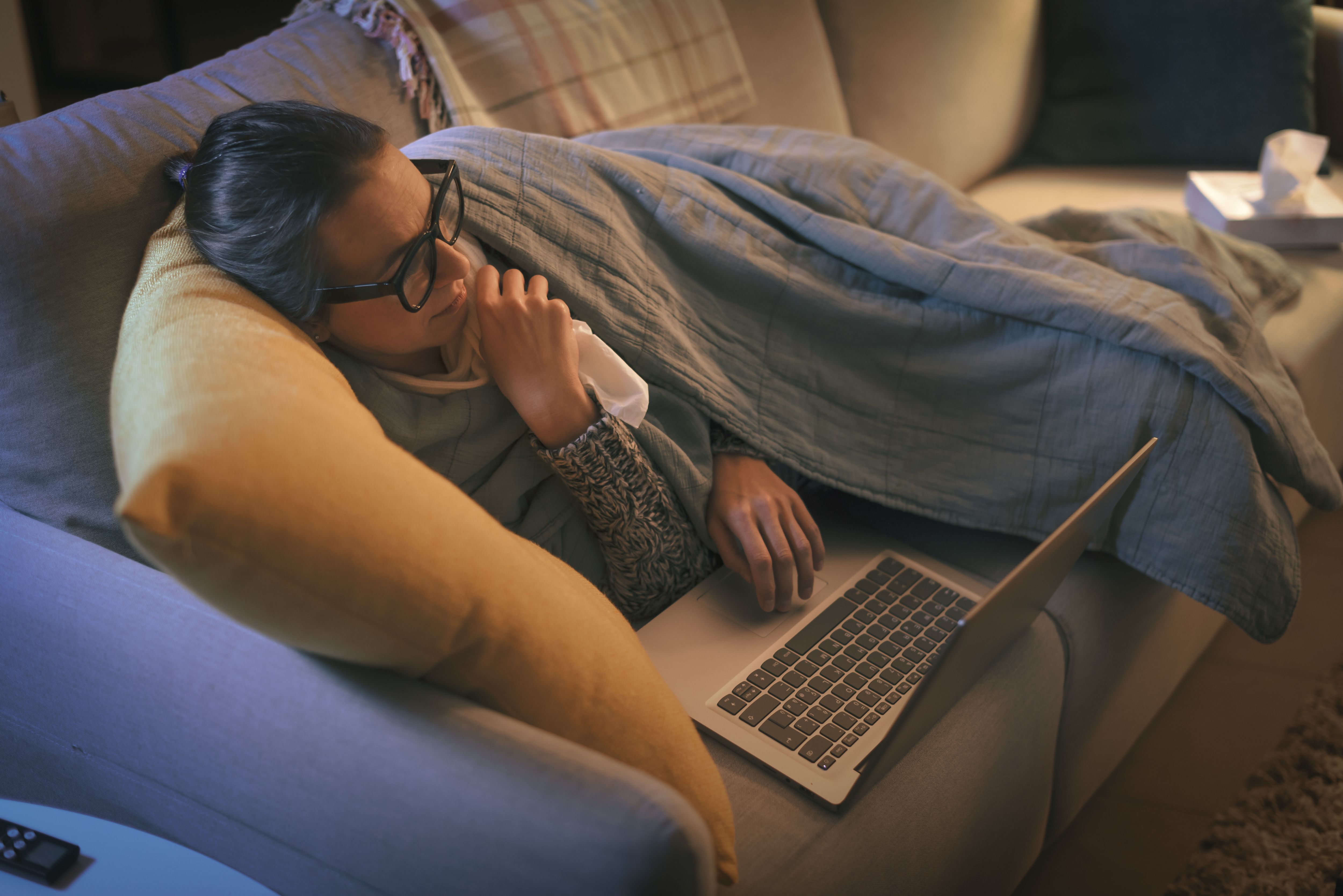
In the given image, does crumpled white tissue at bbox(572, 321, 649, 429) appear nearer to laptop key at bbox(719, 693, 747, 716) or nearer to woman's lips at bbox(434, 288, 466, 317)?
woman's lips at bbox(434, 288, 466, 317)

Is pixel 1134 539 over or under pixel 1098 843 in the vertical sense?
over

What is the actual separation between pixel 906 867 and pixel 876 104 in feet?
5.29

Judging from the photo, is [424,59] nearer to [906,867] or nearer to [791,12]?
[791,12]

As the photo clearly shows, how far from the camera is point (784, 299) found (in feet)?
3.69

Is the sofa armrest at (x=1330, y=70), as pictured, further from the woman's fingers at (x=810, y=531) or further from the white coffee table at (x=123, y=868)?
the white coffee table at (x=123, y=868)

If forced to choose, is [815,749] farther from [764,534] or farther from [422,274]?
[422,274]

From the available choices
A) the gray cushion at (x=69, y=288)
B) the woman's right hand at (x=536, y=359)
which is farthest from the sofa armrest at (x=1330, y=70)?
the gray cushion at (x=69, y=288)

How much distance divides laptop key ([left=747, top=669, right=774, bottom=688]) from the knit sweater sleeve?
0.48 ft

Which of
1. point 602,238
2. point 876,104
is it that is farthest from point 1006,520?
point 876,104

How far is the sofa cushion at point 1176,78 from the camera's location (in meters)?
1.83

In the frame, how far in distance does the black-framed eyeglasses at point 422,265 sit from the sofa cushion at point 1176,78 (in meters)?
1.71

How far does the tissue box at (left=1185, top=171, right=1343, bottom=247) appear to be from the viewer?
159 centimetres

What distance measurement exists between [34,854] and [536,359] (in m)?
0.55

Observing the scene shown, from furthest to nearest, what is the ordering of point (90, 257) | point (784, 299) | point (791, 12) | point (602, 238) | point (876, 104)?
point (876, 104) < point (791, 12) < point (784, 299) < point (602, 238) < point (90, 257)
